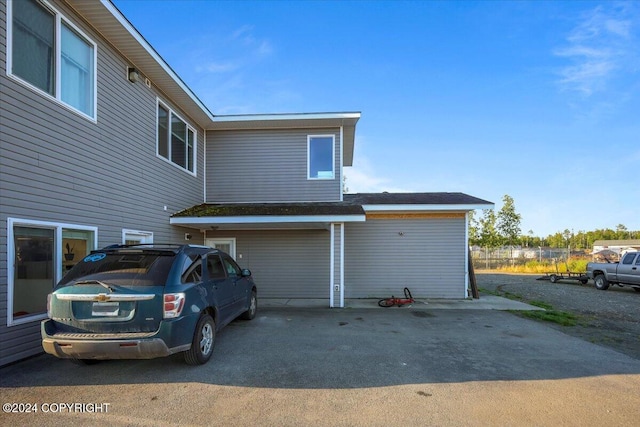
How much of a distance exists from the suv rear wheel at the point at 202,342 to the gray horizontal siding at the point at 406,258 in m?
6.72

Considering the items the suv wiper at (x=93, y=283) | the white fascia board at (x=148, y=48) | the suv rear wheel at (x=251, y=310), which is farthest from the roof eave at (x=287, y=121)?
the suv wiper at (x=93, y=283)

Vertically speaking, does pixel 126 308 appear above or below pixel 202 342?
above

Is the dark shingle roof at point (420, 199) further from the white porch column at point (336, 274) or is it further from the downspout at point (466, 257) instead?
the white porch column at point (336, 274)

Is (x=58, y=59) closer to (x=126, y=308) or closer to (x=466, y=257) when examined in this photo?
(x=126, y=308)

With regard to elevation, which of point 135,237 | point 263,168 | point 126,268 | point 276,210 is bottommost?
point 126,268

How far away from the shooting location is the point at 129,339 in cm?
378

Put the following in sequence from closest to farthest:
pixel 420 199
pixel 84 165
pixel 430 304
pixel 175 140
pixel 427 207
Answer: pixel 84 165 < pixel 175 140 < pixel 430 304 < pixel 427 207 < pixel 420 199

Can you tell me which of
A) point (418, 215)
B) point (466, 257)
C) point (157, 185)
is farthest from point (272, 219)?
point (466, 257)

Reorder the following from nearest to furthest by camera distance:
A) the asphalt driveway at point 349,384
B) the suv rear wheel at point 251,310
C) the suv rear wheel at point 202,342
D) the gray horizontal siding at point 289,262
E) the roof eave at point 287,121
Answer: the asphalt driveway at point 349,384
the suv rear wheel at point 202,342
the suv rear wheel at point 251,310
the roof eave at point 287,121
the gray horizontal siding at point 289,262

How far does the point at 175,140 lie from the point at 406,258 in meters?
8.11

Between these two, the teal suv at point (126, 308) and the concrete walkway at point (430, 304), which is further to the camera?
the concrete walkway at point (430, 304)

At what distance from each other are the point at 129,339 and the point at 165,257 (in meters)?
1.04

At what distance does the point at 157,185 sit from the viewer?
845 centimetres

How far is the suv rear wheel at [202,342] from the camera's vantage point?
442 cm
